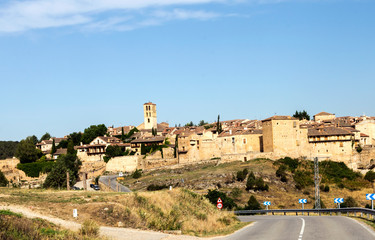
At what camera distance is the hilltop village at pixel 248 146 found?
3344 inches

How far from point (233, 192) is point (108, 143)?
42.6 meters

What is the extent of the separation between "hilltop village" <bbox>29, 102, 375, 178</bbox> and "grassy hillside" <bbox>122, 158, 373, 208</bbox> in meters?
2.47

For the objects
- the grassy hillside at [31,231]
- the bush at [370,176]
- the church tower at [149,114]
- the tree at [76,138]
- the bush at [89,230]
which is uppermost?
the church tower at [149,114]

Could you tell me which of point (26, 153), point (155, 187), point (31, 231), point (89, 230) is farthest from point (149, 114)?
point (31, 231)

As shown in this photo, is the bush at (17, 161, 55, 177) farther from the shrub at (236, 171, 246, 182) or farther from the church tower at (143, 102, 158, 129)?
→ the shrub at (236, 171, 246, 182)

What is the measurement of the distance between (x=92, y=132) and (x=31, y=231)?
326 feet

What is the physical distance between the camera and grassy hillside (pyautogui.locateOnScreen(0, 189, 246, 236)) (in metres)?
25.4

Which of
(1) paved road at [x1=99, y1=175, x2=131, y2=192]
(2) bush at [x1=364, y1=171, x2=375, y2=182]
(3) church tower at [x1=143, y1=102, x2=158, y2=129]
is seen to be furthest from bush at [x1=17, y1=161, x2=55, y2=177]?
(2) bush at [x1=364, y1=171, x2=375, y2=182]

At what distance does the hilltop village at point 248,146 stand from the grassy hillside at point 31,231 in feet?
218

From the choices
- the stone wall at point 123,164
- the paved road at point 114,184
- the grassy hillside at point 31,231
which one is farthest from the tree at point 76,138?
the grassy hillside at point 31,231

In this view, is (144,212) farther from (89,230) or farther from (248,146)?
(248,146)

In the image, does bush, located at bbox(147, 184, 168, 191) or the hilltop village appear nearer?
bush, located at bbox(147, 184, 168, 191)

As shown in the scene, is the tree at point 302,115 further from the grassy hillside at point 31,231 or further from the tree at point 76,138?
the grassy hillside at point 31,231

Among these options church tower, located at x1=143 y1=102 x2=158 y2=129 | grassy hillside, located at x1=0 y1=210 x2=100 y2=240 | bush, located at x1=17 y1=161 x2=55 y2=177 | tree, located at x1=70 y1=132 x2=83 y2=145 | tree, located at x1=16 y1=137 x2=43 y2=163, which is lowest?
bush, located at x1=17 y1=161 x2=55 y2=177
